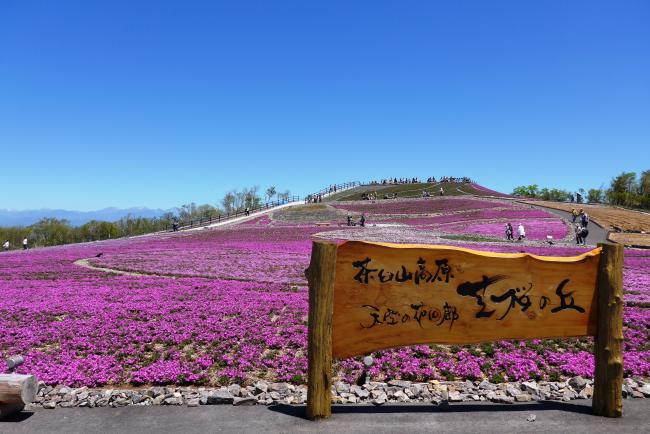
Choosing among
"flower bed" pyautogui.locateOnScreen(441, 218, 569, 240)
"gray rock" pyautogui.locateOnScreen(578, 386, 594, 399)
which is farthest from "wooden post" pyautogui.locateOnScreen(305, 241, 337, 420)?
"flower bed" pyautogui.locateOnScreen(441, 218, 569, 240)

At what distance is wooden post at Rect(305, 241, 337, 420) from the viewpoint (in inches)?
242

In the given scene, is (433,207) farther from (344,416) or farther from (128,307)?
(344,416)

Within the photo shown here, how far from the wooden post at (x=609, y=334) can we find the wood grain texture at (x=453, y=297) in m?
0.14

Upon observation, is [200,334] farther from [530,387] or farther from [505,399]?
[530,387]

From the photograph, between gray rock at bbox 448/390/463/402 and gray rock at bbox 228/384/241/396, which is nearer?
gray rock at bbox 448/390/463/402

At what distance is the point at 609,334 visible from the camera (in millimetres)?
6359

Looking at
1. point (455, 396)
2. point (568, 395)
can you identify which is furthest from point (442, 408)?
point (568, 395)

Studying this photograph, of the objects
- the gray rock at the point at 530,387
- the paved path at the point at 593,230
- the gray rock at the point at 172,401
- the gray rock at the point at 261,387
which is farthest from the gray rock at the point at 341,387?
the paved path at the point at 593,230

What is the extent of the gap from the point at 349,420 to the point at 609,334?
432 centimetres

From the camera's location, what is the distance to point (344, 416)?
6.28m

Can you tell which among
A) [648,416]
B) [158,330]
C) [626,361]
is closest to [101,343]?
[158,330]

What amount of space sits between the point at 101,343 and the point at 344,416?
292 inches

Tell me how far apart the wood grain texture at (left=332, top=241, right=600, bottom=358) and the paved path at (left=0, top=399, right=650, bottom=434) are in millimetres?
1083

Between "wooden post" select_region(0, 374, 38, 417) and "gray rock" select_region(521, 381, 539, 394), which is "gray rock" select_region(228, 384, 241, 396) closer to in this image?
"wooden post" select_region(0, 374, 38, 417)
